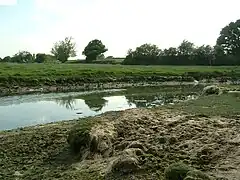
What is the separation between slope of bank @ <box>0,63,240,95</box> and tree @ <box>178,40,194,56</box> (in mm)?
19045

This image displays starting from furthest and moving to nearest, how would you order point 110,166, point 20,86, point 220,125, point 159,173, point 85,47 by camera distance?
point 85,47, point 20,86, point 220,125, point 110,166, point 159,173

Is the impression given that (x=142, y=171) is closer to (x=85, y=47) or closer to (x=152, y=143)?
(x=152, y=143)

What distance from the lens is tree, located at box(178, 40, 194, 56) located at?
89.5m

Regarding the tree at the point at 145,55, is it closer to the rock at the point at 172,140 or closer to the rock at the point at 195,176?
the rock at the point at 172,140

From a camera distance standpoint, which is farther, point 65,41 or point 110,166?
point 65,41

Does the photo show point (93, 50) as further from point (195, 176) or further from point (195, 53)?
point (195, 176)

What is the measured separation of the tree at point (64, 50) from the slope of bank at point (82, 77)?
2202 inches

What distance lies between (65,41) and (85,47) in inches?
497

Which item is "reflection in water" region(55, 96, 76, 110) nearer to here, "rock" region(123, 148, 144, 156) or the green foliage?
"rock" region(123, 148, 144, 156)

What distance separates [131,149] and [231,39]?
273 feet

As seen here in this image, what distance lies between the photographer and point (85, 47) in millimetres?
109938

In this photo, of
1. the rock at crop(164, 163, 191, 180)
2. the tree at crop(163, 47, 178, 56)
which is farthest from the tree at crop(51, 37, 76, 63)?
the rock at crop(164, 163, 191, 180)

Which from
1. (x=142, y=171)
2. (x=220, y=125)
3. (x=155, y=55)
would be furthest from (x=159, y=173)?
(x=155, y=55)

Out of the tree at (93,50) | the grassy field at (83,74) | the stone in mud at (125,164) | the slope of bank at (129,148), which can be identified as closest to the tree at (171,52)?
the grassy field at (83,74)
